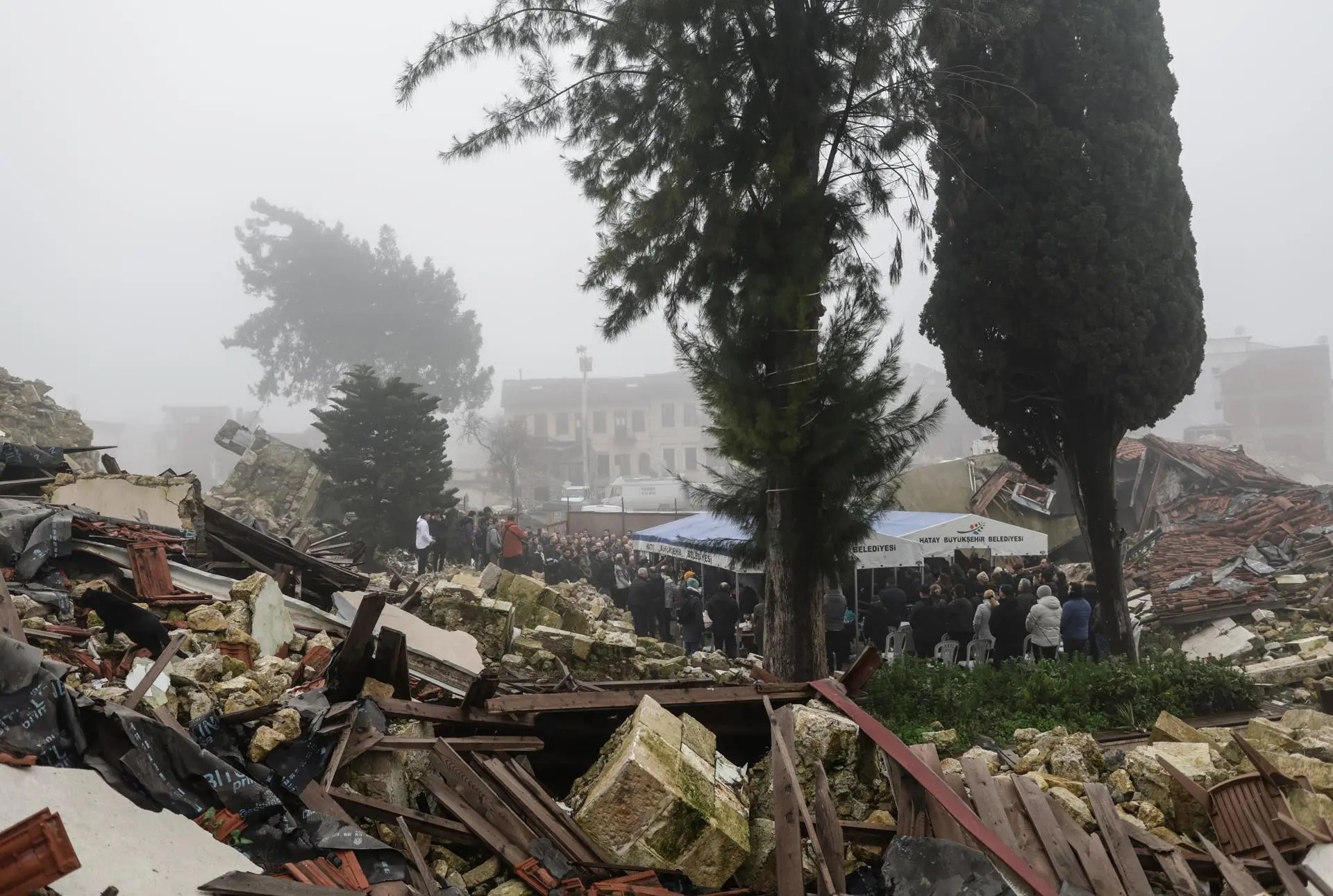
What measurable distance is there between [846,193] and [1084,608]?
592cm

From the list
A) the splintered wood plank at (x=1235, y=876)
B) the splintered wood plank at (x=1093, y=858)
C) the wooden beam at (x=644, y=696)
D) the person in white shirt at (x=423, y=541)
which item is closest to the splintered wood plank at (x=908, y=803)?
the splintered wood plank at (x=1093, y=858)

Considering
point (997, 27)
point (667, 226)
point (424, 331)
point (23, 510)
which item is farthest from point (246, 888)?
point (424, 331)

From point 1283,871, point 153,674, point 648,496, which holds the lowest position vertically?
point 1283,871

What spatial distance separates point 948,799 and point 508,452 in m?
53.6

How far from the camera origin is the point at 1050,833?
5141mm

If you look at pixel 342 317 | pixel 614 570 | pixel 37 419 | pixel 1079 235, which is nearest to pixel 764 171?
pixel 1079 235

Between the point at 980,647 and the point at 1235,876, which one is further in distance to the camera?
the point at 980,647

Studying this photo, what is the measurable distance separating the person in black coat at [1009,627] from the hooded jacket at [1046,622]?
0.49ft

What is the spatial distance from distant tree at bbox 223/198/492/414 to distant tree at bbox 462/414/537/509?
4.30m

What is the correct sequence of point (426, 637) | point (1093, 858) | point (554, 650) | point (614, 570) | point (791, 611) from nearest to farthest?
point (1093, 858), point (426, 637), point (791, 611), point (554, 650), point (614, 570)

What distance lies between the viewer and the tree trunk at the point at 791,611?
974 cm

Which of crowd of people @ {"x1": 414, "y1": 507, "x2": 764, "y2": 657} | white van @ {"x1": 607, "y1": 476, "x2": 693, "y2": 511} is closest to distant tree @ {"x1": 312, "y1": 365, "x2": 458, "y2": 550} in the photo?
crowd of people @ {"x1": 414, "y1": 507, "x2": 764, "y2": 657}

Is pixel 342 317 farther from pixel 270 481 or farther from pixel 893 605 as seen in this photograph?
pixel 893 605

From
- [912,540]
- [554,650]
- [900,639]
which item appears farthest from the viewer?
[900,639]
